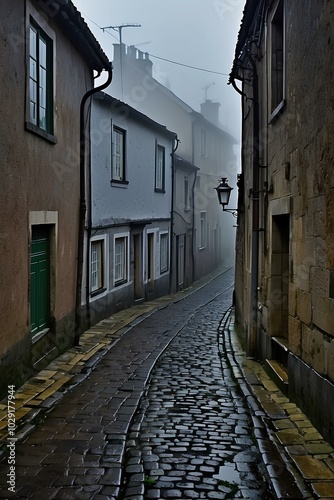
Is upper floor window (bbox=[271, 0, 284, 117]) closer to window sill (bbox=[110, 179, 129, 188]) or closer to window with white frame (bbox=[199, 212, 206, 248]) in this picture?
window sill (bbox=[110, 179, 129, 188])

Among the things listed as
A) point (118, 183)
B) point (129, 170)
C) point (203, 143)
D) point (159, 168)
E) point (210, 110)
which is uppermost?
point (210, 110)

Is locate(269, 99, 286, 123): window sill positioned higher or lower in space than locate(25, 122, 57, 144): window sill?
higher

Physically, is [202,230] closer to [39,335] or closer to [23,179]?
[39,335]

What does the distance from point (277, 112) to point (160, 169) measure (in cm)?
1358

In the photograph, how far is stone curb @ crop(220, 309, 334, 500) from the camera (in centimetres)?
484

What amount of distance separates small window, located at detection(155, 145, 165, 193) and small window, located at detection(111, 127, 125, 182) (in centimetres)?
429

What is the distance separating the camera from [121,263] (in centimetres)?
1648

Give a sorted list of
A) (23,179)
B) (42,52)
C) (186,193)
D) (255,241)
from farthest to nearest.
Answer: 1. (186,193)
2. (255,241)
3. (42,52)
4. (23,179)

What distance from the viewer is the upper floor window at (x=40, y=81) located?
853cm

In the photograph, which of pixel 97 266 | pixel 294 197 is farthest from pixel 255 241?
pixel 97 266

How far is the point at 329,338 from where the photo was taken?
18.6 ft

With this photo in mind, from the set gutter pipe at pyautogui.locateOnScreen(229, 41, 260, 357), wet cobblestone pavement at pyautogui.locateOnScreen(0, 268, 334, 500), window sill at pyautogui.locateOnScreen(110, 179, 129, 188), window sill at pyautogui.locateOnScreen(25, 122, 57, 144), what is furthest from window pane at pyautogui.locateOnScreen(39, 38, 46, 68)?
window sill at pyautogui.locateOnScreen(110, 179, 129, 188)

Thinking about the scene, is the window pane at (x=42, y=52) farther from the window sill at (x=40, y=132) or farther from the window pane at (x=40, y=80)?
the window sill at (x=40, y=132)

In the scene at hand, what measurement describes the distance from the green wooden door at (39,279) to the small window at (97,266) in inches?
150
